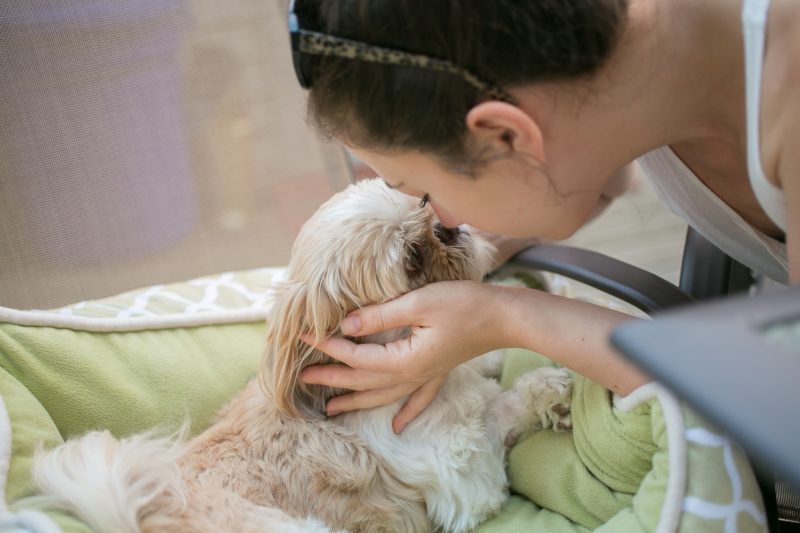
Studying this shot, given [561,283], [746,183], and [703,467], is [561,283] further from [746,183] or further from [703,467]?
[703,467]

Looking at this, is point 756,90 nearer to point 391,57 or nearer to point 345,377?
point 391,57

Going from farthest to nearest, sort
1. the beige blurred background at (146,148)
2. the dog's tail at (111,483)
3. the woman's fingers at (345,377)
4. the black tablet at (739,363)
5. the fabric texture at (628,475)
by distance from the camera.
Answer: the beige blurred background at (146,148) < the woman's fingers at (345,377) < the dog's tail at (111,483) < the fabric texture at (628,475) < the black tablet at (739,363)

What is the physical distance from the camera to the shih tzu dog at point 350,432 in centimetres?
137

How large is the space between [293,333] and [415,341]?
256mm

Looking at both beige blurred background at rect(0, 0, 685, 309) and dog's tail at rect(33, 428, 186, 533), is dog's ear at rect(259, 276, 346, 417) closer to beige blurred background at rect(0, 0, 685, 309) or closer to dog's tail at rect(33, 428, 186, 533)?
dog's tail at rect(33, 428, 186, 533)

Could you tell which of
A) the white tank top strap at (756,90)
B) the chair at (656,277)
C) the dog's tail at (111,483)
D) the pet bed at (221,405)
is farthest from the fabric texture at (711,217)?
the dog's tail at (111,483)

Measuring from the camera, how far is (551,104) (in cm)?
102

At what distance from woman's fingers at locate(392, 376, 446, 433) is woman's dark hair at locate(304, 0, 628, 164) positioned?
0.59 m

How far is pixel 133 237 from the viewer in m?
2.00

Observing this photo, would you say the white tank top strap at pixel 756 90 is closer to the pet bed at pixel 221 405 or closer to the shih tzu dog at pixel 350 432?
the pet bed at pixel 221 405

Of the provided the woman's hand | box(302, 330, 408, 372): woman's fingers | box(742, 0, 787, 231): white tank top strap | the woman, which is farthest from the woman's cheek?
box(742, 0, 787, 231): white tank top strap

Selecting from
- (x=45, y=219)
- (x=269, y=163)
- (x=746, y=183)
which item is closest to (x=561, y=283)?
(x=746, y=183)

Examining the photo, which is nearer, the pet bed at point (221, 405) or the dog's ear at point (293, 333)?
the pet bed at point (221, 405)

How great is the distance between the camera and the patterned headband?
962 mm
